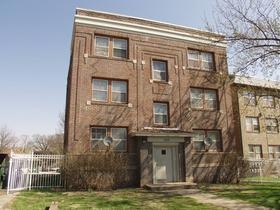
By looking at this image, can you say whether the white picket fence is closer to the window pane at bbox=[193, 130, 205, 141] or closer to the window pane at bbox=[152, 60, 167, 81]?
the window pane at bbox=[193, 130, 205, 141]

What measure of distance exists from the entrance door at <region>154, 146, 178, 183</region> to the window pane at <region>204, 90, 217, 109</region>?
16.2 feet

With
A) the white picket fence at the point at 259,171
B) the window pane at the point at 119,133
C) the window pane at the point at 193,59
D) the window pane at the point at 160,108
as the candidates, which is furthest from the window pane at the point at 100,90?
the white picket fence at the point at 259,171

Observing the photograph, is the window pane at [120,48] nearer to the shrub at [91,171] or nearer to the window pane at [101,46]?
the window pane at [101,46]

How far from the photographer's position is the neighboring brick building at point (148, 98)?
17.3 meters

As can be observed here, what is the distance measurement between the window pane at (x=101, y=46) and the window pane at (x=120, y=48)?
0.58m

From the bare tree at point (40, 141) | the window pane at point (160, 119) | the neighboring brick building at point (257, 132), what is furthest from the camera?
the bare tree at point (40, 141)

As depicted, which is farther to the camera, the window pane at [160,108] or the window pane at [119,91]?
the window pane at [160,108]

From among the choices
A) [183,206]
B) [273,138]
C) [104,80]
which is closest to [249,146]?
[273,138]

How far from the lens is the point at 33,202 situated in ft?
36.0

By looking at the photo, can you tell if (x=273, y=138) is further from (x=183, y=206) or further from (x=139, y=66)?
(x=183, y=206)

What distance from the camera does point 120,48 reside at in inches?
761

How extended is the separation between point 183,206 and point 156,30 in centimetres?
1384

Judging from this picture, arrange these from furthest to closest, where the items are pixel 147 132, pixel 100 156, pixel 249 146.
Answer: pixel 249 146
pixel 147 132
pixel 100 156

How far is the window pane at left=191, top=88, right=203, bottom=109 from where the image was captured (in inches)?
811
